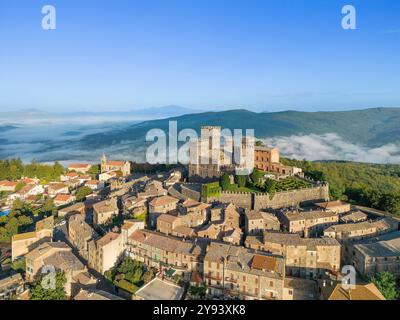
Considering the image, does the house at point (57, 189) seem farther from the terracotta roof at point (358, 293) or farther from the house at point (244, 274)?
the terracotta roof at point (358, 293)

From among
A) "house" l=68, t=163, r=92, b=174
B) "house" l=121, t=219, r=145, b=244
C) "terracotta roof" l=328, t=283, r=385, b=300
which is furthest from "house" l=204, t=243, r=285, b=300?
"house" l=68, t=163, r=92, b=174

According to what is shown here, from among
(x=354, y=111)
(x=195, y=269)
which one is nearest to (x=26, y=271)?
(x=195, y=269)

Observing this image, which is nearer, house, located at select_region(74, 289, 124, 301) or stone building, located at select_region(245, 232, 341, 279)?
house, located at select_region(74, 289, 124, 301)

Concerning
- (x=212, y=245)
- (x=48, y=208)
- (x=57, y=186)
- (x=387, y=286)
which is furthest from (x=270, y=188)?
(x=57, y=186)

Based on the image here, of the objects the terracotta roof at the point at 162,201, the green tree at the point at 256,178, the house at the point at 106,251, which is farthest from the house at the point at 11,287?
the green tree at the point at 256,178

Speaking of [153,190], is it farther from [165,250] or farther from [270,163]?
[270,163]

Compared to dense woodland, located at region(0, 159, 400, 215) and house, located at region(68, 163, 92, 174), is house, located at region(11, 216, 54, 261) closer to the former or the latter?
dense woodland, located at region(0, 159, 400, 215)
